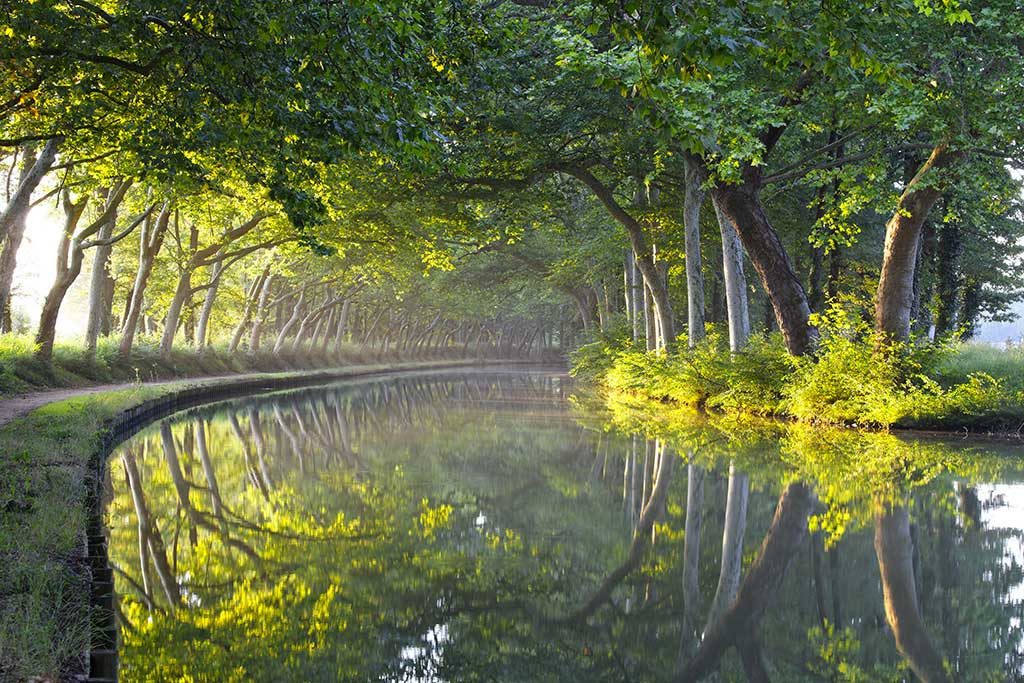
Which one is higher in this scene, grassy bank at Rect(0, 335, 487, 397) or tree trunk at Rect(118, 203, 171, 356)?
tree trunk at Rect(118, 203, 171, 356)

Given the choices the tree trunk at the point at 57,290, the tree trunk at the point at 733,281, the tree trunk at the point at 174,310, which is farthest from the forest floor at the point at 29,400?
the tree trunk at the point at 733,281

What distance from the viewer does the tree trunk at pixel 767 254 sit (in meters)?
18.3

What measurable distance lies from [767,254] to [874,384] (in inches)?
137

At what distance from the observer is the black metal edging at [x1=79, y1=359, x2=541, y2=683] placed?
14.5 feet

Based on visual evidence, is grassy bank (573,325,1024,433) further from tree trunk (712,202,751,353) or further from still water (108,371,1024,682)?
still water (108,371,1024,682)

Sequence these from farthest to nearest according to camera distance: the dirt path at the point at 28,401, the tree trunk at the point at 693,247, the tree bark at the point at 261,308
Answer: the tree bark at the point at 261,308 → the tree trunk at the point at 693,247 → the dirt path at the point at 28,401

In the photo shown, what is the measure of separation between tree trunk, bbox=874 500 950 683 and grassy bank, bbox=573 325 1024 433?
7.37 m

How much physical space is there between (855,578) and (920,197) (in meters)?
11.9

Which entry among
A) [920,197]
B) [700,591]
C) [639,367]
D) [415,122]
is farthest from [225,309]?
[700,591]

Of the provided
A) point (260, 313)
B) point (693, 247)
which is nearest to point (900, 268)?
point (693, 247)

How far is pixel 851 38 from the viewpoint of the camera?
6.02m

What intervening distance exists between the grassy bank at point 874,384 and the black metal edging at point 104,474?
40.4 feet

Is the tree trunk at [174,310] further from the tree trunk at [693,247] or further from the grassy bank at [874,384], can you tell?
the grassy bank at [874,384]

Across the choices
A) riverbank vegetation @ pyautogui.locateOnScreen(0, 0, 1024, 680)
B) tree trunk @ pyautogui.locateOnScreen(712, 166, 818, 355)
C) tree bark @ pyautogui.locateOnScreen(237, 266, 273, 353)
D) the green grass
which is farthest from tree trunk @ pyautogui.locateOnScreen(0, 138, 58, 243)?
tree bark @ pyautogui.locateOnScreen(237, 266, 273, 353)
